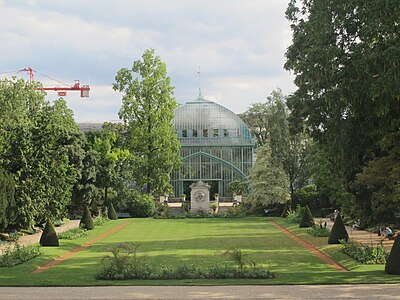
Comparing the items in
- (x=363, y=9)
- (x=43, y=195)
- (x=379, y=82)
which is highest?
(x=363, y=9)

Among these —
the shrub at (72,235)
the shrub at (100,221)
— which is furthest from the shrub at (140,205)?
the shrub at (72,235)

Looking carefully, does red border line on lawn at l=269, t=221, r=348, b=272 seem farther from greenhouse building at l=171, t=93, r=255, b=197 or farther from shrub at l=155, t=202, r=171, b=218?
greenhouse building at l=171, t=93, r=255, b=197

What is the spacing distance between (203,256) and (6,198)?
40.4 ft

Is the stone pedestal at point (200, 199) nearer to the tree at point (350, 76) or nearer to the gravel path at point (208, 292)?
the tree at point (350, 76)

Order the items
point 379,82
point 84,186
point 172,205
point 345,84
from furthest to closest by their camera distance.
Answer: point 172,205 → point 84,186 → point 345,84 → point 379,82

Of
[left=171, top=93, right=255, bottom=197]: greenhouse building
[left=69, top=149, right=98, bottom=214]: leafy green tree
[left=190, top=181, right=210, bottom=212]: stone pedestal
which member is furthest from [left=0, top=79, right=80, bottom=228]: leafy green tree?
[left=171, top=93, right=255, bottom=197]: greenhouse building

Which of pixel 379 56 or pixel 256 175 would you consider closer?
pixel 379 56

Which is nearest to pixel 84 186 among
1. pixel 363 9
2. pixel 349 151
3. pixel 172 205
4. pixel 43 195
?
pixel 43 195

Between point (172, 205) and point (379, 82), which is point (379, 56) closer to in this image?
point (379, 82)

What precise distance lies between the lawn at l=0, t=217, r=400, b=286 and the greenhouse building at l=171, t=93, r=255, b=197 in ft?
86.5

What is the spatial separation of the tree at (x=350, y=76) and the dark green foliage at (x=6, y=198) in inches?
652

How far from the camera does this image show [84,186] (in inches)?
1889

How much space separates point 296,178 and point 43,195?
3182 cm

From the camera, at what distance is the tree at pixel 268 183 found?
55.9 metres
